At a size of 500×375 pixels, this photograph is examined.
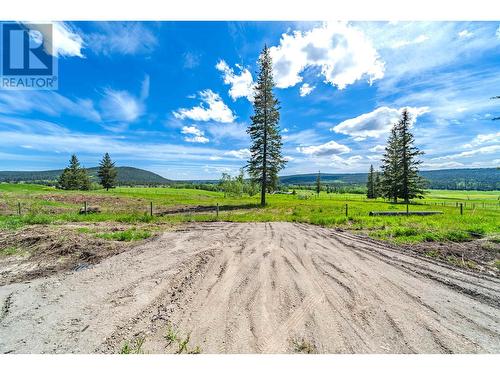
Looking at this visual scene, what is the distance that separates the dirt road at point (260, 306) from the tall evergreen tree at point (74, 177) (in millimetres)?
73185

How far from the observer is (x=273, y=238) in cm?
988

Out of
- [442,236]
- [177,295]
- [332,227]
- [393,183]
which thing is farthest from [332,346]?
[393,183]

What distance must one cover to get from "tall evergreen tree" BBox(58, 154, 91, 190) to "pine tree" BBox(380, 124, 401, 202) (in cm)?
7779

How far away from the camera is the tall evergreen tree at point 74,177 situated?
63.9 m

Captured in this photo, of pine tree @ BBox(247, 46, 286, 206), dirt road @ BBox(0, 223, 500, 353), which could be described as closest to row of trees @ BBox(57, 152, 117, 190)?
pine tree @ BBox(247, 46, 286, 206)

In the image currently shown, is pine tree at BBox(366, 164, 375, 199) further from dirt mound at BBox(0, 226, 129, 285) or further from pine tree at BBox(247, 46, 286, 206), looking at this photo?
dirt mound at BBox(0, 226, 129, 285)

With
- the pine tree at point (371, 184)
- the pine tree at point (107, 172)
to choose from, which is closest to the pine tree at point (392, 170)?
the pine tree at point (371, 184)

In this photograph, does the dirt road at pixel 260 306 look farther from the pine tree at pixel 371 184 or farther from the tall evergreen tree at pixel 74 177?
the tall evergreen tree at pixel 74 177

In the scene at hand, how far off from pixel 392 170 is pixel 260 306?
147ft

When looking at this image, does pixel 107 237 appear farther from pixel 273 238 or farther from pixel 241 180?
pixel 241 180

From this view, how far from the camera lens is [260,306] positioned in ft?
14.0

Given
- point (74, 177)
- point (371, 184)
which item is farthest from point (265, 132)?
point (74, 177)

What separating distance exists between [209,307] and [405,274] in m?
5.12

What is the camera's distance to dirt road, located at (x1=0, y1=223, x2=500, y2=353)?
336cm
